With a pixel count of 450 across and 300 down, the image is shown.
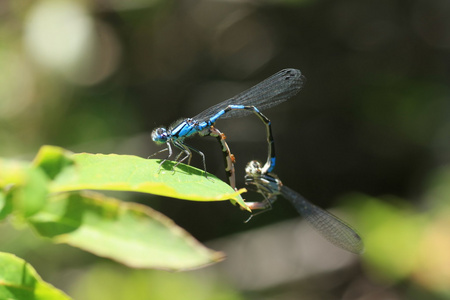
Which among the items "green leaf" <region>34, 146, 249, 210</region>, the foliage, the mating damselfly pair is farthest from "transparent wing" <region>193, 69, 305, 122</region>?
the foliage

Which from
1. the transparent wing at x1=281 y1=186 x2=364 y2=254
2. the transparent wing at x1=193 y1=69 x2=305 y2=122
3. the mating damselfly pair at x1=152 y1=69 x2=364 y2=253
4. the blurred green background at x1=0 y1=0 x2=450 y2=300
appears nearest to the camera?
the mating damselfly pair at x1=152 y1=69 x2=364 y2=253

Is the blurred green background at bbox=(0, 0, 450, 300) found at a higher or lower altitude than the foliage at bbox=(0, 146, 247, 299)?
lower

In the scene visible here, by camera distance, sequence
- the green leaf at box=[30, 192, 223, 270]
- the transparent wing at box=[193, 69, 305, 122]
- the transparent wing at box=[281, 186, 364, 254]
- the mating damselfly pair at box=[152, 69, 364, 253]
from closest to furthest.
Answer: the green leaf at box=[30, 192, 223, 270] → the mating damselfly pair at box=[152, 69, 364, 253] → the transparent wing at box=[281, 186, 364, 254] → the transparent wing at box=[193, 69, 305, 122]

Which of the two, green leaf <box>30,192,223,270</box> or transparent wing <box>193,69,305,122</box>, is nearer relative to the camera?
green leaf <box>30,192,223,270</box>

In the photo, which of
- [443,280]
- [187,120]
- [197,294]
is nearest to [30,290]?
[187,120]

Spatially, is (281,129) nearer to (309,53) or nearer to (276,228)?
(309,53)

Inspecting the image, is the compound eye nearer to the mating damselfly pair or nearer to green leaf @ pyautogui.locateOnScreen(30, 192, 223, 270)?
the mating damselfly pair
